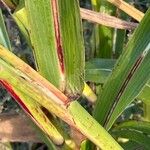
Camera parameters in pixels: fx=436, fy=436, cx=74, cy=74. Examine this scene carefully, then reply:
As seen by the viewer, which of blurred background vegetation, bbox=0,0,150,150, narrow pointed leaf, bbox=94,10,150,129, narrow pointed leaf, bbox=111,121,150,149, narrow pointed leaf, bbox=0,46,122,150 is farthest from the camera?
blurred background vegetation, bbox=0,0,150,150

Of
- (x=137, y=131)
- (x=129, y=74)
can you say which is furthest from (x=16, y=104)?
(x=129, y=74)

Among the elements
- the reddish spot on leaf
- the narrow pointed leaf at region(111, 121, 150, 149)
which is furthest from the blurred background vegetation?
the reddish spot on leaf

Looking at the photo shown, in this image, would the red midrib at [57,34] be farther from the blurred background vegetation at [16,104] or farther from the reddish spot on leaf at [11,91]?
the blurred background vegetation at [16,104]

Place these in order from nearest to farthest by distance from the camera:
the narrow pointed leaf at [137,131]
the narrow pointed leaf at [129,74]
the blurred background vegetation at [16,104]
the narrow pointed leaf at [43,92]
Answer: the narrow pointed leaf at [43,92], the narrow pointed leaf at [129,74], the narrow pointed leaf at [137,131], the blurred background vegetation at [16,104]

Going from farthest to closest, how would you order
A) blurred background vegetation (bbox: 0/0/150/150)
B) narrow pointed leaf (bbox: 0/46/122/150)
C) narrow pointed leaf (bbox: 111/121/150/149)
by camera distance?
blurred background vegetation (bbox: 0/0/150/150)
narrow pointed leaf (bbox: 111/121/150/149)
narrow pointed leaf (bbox: 0/46/122/150)

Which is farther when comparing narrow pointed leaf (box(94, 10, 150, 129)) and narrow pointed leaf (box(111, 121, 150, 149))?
narrow pointed leaf (box(111, 121, 150, 149))

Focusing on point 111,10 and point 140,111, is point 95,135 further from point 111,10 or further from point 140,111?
point 140,111

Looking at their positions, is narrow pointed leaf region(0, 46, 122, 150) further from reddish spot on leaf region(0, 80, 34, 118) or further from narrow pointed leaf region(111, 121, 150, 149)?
narrow pointed leaf region(111, 121, 150, 149)

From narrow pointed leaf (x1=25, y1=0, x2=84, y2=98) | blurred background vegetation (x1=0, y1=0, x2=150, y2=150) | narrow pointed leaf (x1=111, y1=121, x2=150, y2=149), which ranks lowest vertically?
blurred background vegetation (x1=0, y1=0, x2=150, y2=150)

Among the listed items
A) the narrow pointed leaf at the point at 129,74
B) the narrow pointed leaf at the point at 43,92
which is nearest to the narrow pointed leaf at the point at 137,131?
the narrow pointed leaf at the point at 129,74

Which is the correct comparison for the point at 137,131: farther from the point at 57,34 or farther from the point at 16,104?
the point at 16,104

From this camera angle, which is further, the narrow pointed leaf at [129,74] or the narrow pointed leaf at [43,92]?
the narrow pointed leaf at [129,74]
